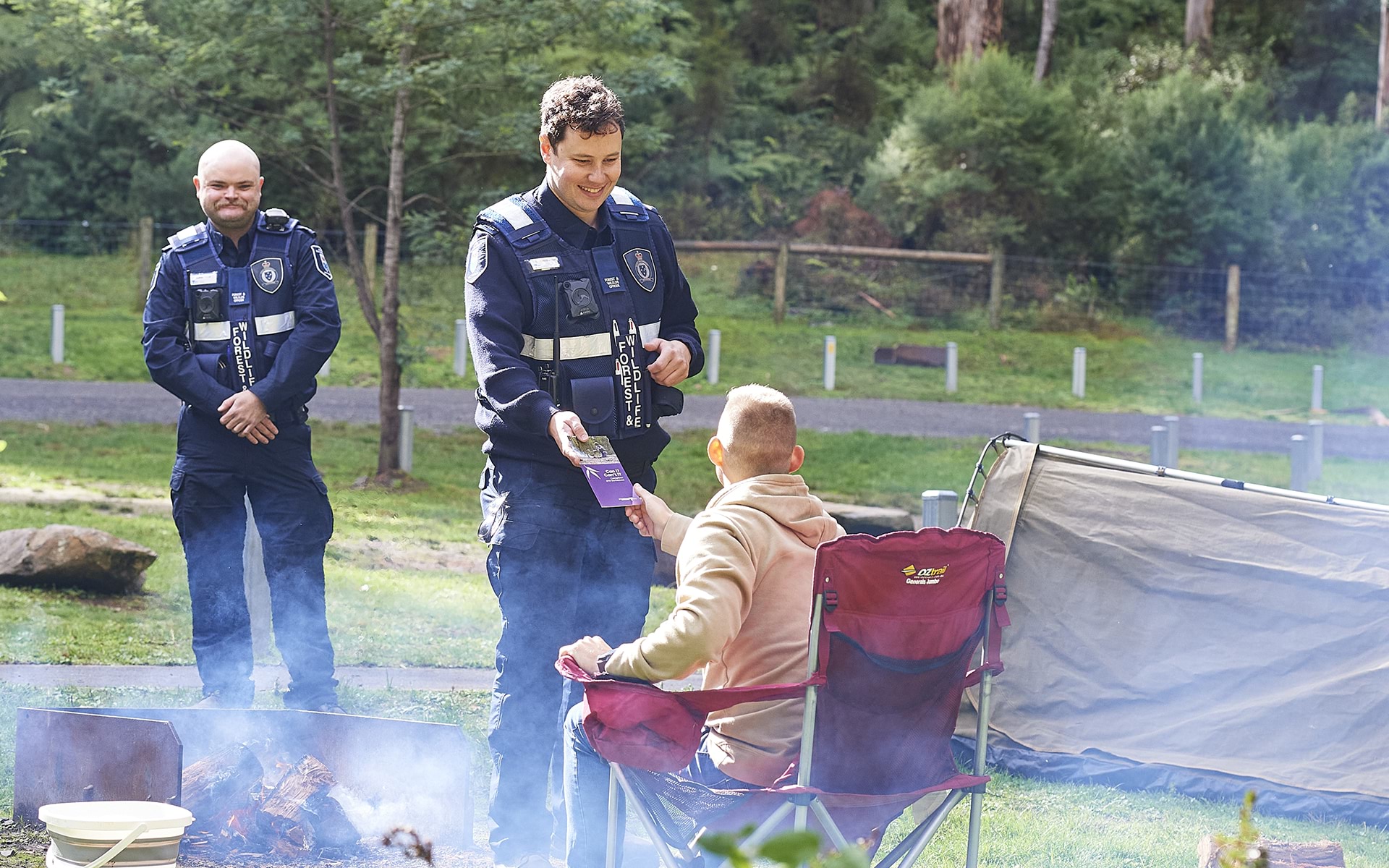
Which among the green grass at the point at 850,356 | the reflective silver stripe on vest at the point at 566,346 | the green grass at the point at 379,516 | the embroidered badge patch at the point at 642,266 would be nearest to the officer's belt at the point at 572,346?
the reflective silver stripe on vest at the point at 566,346

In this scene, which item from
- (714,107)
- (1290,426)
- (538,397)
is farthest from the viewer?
(714,107)

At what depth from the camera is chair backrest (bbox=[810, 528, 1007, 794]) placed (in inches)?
119

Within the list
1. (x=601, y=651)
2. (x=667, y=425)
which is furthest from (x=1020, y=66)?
(x=601, y=651)

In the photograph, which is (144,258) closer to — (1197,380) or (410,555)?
(410,555)

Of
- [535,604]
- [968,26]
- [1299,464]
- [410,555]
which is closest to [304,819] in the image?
[535,604]

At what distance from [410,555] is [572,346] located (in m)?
5.32

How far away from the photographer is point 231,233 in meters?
4.87

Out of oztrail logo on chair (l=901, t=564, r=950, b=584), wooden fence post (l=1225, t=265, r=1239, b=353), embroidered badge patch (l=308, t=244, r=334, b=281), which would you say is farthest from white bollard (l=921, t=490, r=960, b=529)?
wooden fence post (l=1225, t=265, r=1239, b=353)

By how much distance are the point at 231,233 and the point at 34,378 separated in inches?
463

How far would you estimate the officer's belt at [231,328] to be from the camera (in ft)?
15.9

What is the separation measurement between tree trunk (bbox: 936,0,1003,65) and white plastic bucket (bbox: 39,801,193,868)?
76.1 ft

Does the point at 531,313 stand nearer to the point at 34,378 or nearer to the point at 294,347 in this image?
the point at 294,347

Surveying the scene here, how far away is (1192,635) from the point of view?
4.96 meters

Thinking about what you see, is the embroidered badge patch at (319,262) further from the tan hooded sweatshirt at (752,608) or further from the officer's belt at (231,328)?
the tan hooded sweatshirt at (752,608)
